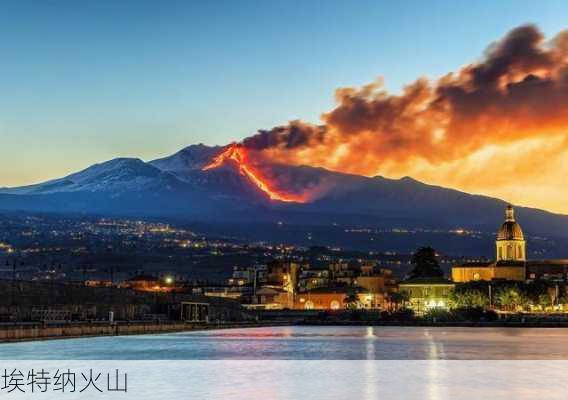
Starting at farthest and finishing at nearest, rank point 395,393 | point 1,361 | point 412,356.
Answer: point 412,356 → point 1,361 → point 395,393

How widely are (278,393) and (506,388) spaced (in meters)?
8.88

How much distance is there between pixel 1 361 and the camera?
55.7 m


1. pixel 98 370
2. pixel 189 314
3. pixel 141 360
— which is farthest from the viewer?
pixel 189 314

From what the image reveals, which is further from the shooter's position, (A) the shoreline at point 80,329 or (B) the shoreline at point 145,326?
(B) the shoreline at point 145,326

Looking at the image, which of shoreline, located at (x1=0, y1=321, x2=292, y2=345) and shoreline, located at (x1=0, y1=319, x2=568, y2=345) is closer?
shoreline, located at (x1=0, y1=321, x2=292, y2=345)

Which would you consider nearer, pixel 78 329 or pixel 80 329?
pixel 78 329

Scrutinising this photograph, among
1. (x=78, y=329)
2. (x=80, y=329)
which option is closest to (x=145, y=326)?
(x=80, y=329)

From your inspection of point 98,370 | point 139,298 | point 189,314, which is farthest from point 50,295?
point 98,370

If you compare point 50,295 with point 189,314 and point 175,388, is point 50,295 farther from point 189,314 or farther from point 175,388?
point 175,388

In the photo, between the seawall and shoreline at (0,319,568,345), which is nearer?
the seawall

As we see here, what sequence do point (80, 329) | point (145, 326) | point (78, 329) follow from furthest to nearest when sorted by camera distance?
Result: point (145, 326) < point (80, 329) < point (78, 329)

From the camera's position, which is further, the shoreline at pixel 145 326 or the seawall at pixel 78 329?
the shoreline at pixel 145 326

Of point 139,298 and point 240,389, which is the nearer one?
point 240,389

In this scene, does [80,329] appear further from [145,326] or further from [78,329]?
[145,326]
